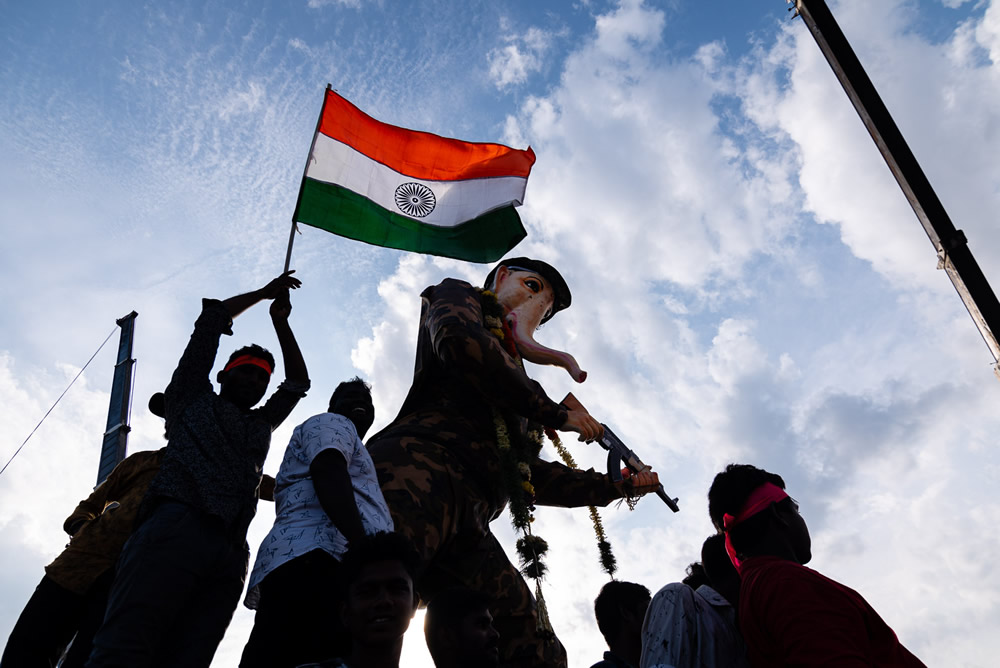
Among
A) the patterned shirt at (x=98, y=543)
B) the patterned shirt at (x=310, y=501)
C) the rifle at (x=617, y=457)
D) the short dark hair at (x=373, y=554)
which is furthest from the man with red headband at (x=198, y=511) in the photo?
the rifle at (x=617, y=457)

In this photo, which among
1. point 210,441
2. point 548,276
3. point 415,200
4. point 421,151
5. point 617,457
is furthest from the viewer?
point 421,151

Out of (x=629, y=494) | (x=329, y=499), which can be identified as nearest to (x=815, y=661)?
(x=329, y=499)

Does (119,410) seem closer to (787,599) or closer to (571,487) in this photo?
(571,487)

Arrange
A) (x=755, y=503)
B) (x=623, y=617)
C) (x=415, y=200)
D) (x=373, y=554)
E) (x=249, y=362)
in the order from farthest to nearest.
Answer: (x=415, y=200), (x=623, y=617), (x=249, y=362), (x=755, y=503), (x=373, y=554)

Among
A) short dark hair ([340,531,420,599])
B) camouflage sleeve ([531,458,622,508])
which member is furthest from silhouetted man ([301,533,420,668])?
camouflage sleeve ([531,458,622,508])

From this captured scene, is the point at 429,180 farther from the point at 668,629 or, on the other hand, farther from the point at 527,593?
the point at 668,629

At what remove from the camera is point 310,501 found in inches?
112

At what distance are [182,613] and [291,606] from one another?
1.95 feet

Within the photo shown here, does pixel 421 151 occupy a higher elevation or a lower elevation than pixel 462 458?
higher

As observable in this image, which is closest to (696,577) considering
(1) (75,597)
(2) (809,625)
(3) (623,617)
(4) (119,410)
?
(3) (623,617)

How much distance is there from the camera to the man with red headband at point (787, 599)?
2211 mm

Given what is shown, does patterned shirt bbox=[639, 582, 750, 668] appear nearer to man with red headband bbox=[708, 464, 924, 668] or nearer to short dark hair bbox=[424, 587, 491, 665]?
man with red headband bbox=[708, 464, 924, 668]

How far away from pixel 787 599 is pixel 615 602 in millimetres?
1898

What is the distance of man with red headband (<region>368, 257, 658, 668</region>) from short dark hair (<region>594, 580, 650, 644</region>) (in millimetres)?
371
